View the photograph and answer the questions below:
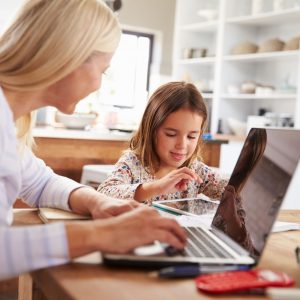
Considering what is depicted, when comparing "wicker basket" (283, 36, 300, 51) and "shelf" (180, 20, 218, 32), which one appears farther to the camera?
"shelf" (180, 20, 218, 32)

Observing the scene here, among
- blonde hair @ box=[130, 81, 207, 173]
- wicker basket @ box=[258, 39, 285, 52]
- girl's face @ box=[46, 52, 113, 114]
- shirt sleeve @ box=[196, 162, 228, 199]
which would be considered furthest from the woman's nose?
wicker basket @ box=[258, 39, 285, 52]

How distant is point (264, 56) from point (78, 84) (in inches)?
150

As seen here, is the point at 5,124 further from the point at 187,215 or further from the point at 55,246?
the point at 187,215

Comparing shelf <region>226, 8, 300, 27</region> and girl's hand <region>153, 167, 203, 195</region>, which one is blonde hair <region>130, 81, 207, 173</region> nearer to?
girl's hand <region>153, 167, 203, 195</region>

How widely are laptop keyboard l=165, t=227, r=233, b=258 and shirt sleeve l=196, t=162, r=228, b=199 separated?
0.72 m

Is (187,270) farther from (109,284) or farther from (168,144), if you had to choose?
(168,144)

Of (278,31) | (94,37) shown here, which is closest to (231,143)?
(278,31)

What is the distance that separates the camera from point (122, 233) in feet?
2.57

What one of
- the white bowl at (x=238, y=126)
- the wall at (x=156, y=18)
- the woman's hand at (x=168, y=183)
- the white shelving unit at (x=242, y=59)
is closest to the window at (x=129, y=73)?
the wall at (x=156, y=18)

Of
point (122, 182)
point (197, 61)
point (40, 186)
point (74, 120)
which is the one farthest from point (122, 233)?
point (197, 61)

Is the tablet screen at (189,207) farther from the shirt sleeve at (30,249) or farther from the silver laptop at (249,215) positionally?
the shirt sleeve at (30,249)

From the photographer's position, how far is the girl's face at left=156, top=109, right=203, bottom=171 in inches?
64.0

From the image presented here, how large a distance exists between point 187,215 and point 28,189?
1.27ft

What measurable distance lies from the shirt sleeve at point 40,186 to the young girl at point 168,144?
32 cm
